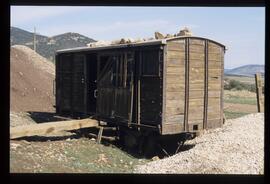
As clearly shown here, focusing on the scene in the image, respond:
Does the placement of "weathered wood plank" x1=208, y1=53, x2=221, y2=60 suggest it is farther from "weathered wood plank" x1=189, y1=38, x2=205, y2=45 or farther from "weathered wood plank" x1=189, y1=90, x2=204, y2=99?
"weathered wood plank" x1=189, y1=90, x2=204, y2=99

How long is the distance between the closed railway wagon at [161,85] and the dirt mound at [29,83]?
9217mm

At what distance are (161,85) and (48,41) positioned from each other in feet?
223

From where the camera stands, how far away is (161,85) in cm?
1167

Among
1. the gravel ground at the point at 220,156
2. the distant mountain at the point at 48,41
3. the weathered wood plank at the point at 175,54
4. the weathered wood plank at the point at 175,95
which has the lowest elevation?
the gravel ground at the point at 220,156

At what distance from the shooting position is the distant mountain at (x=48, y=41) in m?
72.1

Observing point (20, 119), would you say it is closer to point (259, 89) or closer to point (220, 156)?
point (220, 156)

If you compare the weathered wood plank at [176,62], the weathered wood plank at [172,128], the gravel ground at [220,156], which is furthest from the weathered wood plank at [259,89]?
the weathered wood plank at [172,128]

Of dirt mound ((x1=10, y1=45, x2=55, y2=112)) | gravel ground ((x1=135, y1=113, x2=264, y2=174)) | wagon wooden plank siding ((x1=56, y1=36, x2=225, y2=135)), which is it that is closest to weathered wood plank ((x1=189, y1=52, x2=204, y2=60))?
wagon wooden plank siding ((x1=56, y1=36, x2=225, y2=135))

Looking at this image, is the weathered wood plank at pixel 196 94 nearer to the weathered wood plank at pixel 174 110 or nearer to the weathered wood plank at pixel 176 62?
the weathered wood plank at pixel 174 110

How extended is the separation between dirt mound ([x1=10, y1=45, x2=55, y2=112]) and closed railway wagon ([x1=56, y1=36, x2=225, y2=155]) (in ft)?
30.2

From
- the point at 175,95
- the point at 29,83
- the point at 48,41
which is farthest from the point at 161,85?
the point at 48,41

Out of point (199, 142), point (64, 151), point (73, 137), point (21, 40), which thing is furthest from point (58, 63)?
point (21, 40)
